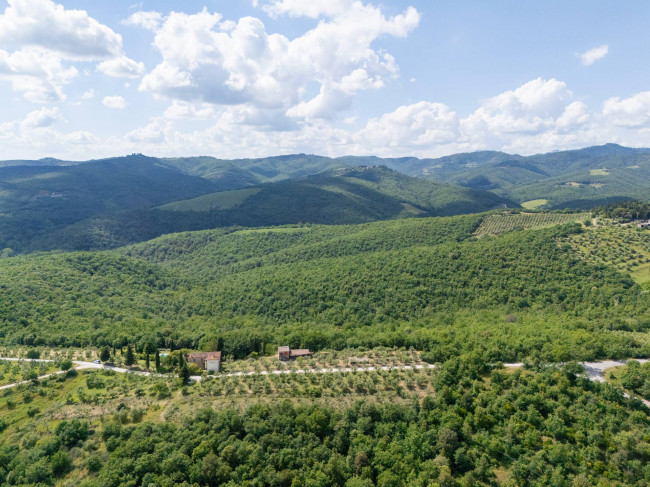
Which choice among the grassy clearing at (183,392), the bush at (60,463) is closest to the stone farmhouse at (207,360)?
the grassy clearing at (183,392)

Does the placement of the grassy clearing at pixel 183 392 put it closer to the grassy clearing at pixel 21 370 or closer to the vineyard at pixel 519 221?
the grassy clearing at pixel 21 370

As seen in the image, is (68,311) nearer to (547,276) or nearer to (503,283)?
(503,283)

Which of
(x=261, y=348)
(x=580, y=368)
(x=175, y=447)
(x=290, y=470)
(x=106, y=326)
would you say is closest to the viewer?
(x=290, y=470)

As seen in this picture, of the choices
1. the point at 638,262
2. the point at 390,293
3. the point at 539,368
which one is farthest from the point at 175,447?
the point at 638,262

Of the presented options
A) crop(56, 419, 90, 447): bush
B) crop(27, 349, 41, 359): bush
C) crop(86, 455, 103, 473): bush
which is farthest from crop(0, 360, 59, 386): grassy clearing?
crop(86, 455, 103, 473): bush

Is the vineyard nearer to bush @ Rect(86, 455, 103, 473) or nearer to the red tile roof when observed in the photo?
the red tile roof

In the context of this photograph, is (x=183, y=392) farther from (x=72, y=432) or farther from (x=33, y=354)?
(x=33, y=354)

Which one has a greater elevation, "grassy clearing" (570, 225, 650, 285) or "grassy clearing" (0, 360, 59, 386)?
"grassy clearing" (570, 225, 650, 285)

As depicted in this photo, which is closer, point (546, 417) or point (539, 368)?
point (546, 417)
